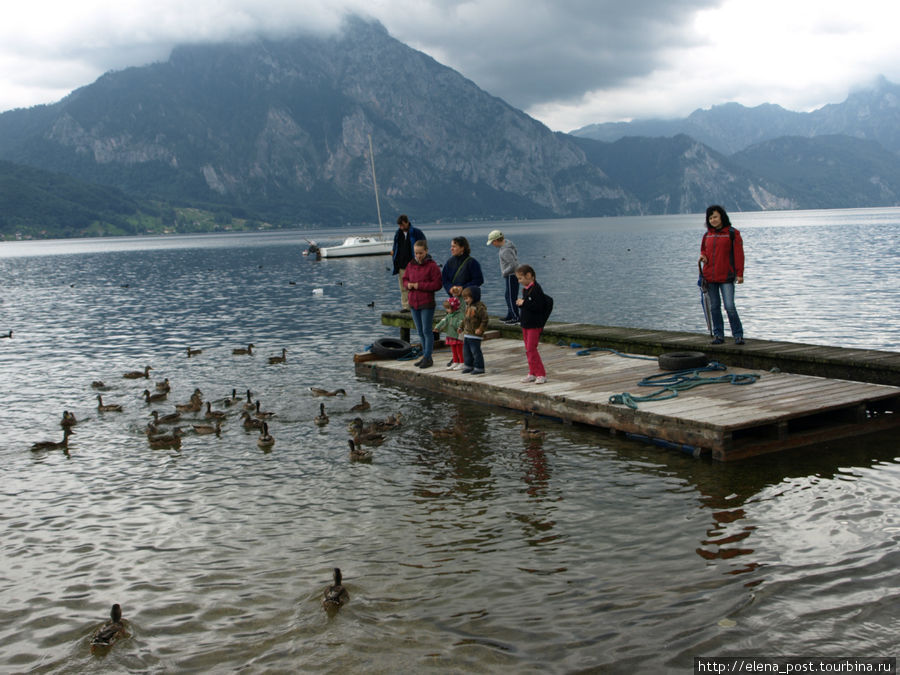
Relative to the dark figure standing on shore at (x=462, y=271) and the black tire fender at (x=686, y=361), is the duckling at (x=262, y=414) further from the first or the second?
the black tire fender at (x=686, y=361)

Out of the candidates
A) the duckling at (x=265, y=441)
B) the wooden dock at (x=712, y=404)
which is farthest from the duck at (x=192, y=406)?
the wooden dock at (x=712, y=404)

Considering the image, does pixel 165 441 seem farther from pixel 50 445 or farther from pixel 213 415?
pixel 50 445

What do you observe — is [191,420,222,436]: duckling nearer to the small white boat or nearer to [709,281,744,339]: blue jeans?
[709,281,744,339]: blue jeans

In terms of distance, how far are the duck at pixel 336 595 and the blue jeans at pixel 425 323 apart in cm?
1109

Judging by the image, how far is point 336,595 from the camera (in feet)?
26.2

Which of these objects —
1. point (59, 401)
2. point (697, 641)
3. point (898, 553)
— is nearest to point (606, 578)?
point (697, 641)

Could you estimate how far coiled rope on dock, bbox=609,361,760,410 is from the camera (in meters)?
13.9

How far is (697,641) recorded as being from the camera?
6914 mm

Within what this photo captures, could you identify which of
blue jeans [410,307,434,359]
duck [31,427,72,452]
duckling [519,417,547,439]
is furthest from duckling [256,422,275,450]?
blue jeans [410,307,434,359]

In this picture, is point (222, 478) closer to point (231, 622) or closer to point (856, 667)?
point (231, 622)

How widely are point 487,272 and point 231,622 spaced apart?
6410cm

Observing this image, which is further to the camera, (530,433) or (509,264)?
(509,264)

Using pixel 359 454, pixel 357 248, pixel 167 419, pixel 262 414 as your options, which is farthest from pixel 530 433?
pixel 357 248

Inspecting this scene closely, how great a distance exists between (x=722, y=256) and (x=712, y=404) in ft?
15.3
